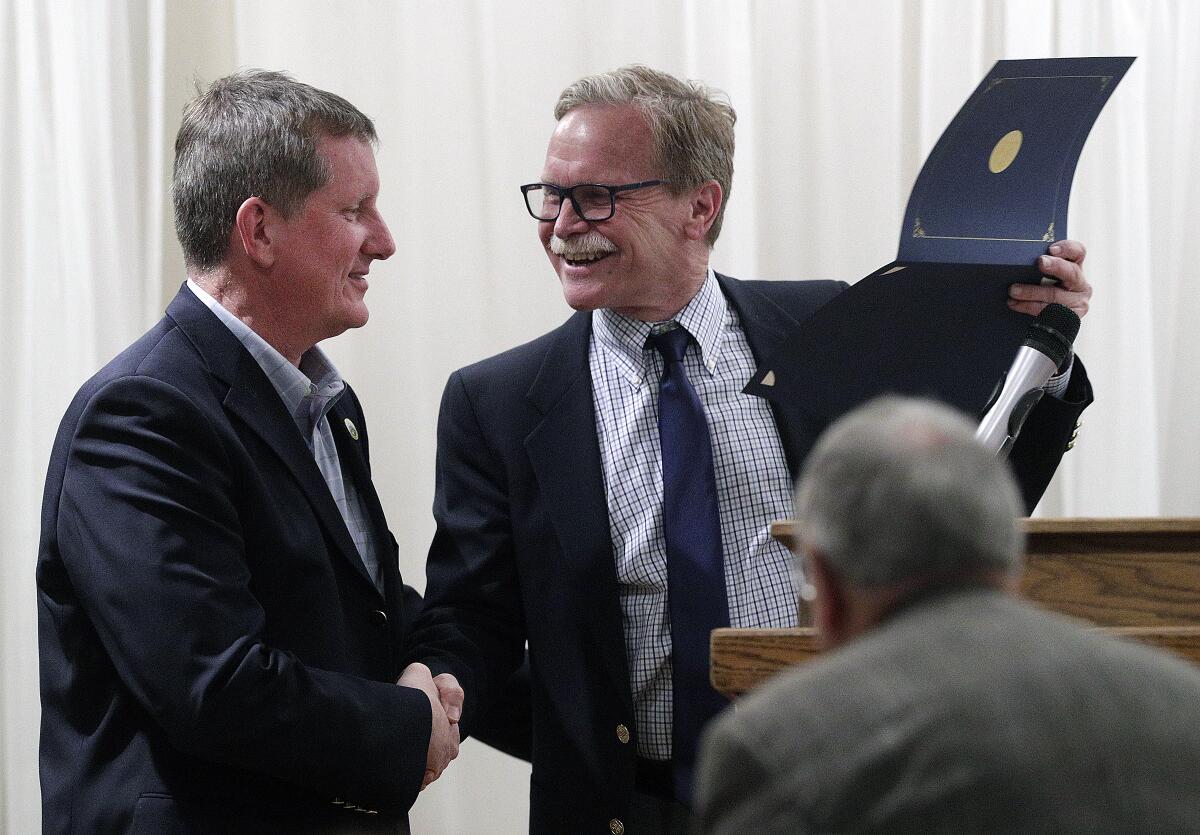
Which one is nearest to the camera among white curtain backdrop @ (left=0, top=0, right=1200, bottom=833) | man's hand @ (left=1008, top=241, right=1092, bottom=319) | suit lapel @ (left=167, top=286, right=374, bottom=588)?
man's hand @ (left=1008, top=241, right=1092, bottom=319)

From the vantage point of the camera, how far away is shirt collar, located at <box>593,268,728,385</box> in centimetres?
207

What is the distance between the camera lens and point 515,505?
201 cm

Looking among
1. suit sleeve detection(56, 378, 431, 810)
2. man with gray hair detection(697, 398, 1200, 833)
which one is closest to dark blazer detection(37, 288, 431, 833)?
suit sleeve detection(56, 378, 431, 810)

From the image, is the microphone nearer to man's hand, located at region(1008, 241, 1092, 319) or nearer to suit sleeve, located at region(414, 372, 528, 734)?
man's hand, located at region(1008, 241, 1092, 319)

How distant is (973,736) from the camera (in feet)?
2.29

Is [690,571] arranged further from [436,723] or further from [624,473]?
[436,723]

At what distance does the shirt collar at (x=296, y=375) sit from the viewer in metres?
1.82

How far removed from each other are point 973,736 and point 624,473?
4.29 feet

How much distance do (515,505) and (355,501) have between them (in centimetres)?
23

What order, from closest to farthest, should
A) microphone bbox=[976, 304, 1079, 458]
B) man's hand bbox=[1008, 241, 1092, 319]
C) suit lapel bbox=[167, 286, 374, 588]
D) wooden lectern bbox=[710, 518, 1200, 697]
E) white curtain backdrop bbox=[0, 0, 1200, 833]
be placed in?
wooden lectern bbox=[710, 518, 1200, 697] → microphone bbox=[976, 304, 1079, 458] → man's hand bbox=[1008, 241, 1092, 319] → suit lapel bbox=[167, 286, 374, 588] → white curtain backdrop bbox=[0, 0, 1200, 833]

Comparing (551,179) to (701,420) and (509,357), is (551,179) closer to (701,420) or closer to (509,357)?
(509,357)

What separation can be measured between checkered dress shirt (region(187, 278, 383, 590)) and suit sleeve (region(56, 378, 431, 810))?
19 cm

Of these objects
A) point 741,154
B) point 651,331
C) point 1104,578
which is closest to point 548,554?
point 651,331

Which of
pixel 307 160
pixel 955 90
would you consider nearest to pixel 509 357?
pixel 307 160
